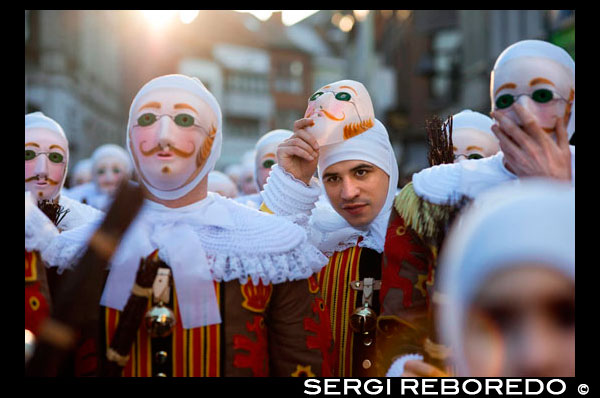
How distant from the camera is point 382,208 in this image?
3.83m

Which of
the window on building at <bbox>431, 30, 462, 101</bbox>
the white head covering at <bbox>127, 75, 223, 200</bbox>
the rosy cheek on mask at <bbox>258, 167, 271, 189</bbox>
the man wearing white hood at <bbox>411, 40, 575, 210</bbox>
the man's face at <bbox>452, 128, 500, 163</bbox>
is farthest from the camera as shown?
the window on building at <bbox>431, 30, 462, 101</bbox>

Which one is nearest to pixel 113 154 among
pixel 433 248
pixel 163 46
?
pixel 433 248

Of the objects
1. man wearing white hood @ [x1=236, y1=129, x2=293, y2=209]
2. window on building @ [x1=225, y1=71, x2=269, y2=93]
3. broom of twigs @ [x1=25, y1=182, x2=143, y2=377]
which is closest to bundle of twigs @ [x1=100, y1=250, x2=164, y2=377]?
broom of twigs @ [x1=25, y1=182, x2=143, y2=377]

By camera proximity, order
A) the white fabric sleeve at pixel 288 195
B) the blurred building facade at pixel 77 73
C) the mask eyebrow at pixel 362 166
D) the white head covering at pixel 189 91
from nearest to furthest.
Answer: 1. the white head covering at pixel 189 91
2. the white fabric sleeve at pixel 288 195
3. the mask eyebrow at pixel 362 166
4. the blurred building facade at pixel 77 73

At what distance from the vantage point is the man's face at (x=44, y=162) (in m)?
3.66

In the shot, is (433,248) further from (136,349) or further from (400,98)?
(400,98)

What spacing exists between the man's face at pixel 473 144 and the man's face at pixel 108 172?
218 inches

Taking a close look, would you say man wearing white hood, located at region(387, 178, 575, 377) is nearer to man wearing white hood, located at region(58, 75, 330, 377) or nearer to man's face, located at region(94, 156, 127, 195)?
man wearing white hood, located at region(58, 75, 330, 377)

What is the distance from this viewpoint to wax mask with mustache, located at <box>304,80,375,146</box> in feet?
11.1

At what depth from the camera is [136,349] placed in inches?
110

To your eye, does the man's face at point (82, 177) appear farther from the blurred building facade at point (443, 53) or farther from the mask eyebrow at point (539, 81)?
the mask eyebrow at point (539, 81)

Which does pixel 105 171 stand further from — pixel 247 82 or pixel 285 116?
pixel 285 116

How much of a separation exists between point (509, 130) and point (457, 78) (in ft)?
Result: 66.8

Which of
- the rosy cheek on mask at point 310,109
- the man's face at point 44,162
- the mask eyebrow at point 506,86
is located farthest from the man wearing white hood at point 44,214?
the mask eyebrow at point 506,86
